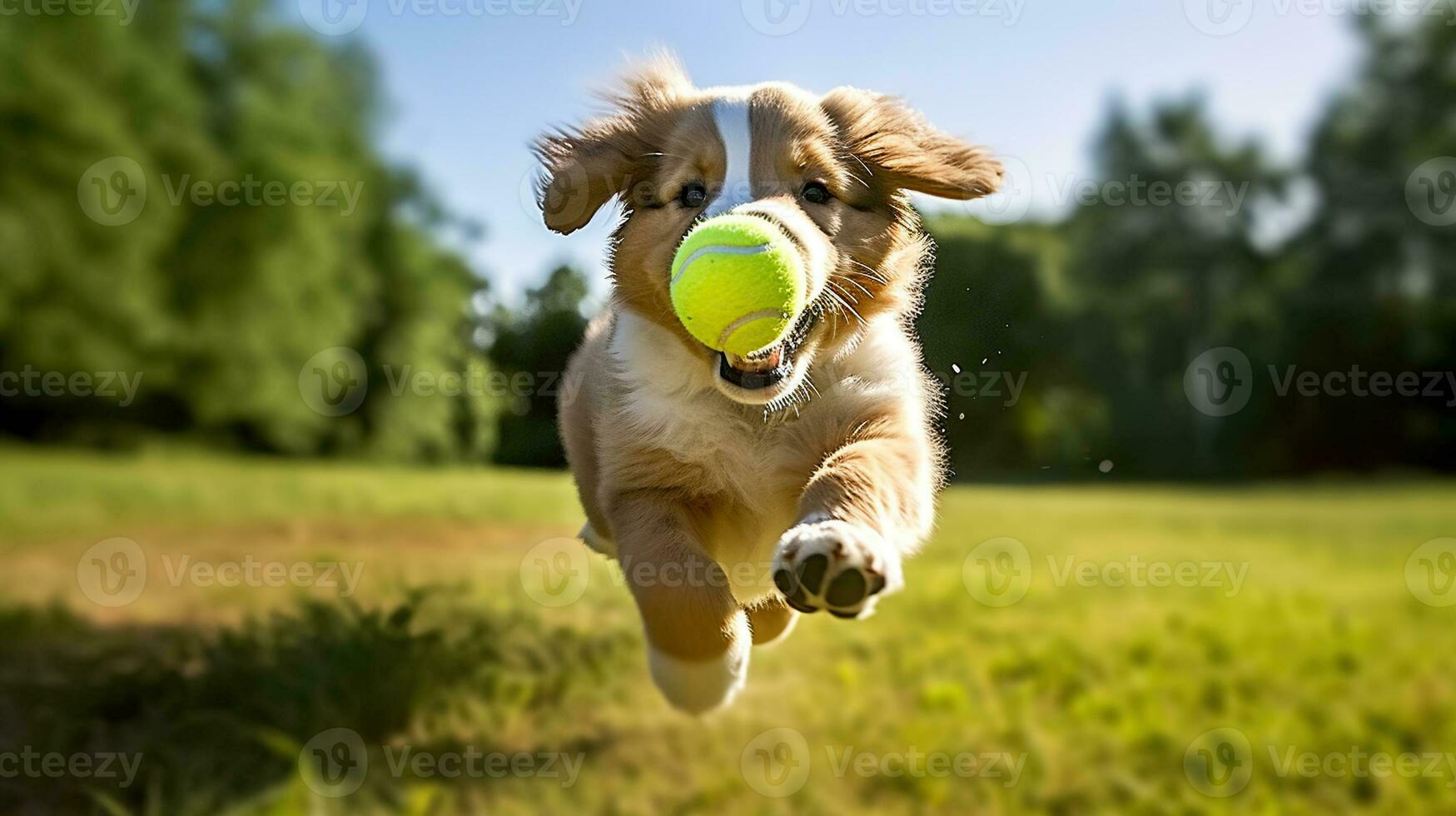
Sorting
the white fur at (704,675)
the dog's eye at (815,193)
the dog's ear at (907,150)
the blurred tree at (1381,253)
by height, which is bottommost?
the blurred tree at (1381,253)

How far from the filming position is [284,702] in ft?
15.7

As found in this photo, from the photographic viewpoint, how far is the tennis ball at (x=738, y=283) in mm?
1835

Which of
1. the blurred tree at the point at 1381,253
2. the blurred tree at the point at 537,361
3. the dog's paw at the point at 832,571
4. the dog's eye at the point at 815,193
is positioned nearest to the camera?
the dog's paw at the point at 832,571

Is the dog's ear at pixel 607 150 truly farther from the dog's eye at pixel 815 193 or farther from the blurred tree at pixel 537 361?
the dog's eye at pixel 815 193

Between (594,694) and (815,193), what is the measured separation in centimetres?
355

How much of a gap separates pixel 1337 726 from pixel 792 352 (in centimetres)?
557

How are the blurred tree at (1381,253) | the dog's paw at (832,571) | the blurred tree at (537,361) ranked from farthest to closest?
the blurred tree at (1381,253), the blurred tree at (537,361), the dog's paw at (832,571)

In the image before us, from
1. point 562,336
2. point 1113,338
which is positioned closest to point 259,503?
point 562,336

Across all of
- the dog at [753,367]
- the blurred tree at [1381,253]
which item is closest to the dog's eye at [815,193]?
the dog at [753,367]

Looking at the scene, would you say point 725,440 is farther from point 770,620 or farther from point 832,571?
point 832,571

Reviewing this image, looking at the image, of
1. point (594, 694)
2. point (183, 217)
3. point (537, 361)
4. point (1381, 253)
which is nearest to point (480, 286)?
point (537, 361)

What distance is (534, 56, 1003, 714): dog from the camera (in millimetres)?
2205

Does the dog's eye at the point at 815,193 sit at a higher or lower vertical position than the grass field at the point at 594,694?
higher

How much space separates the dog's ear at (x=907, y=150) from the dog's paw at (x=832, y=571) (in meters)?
0.86
